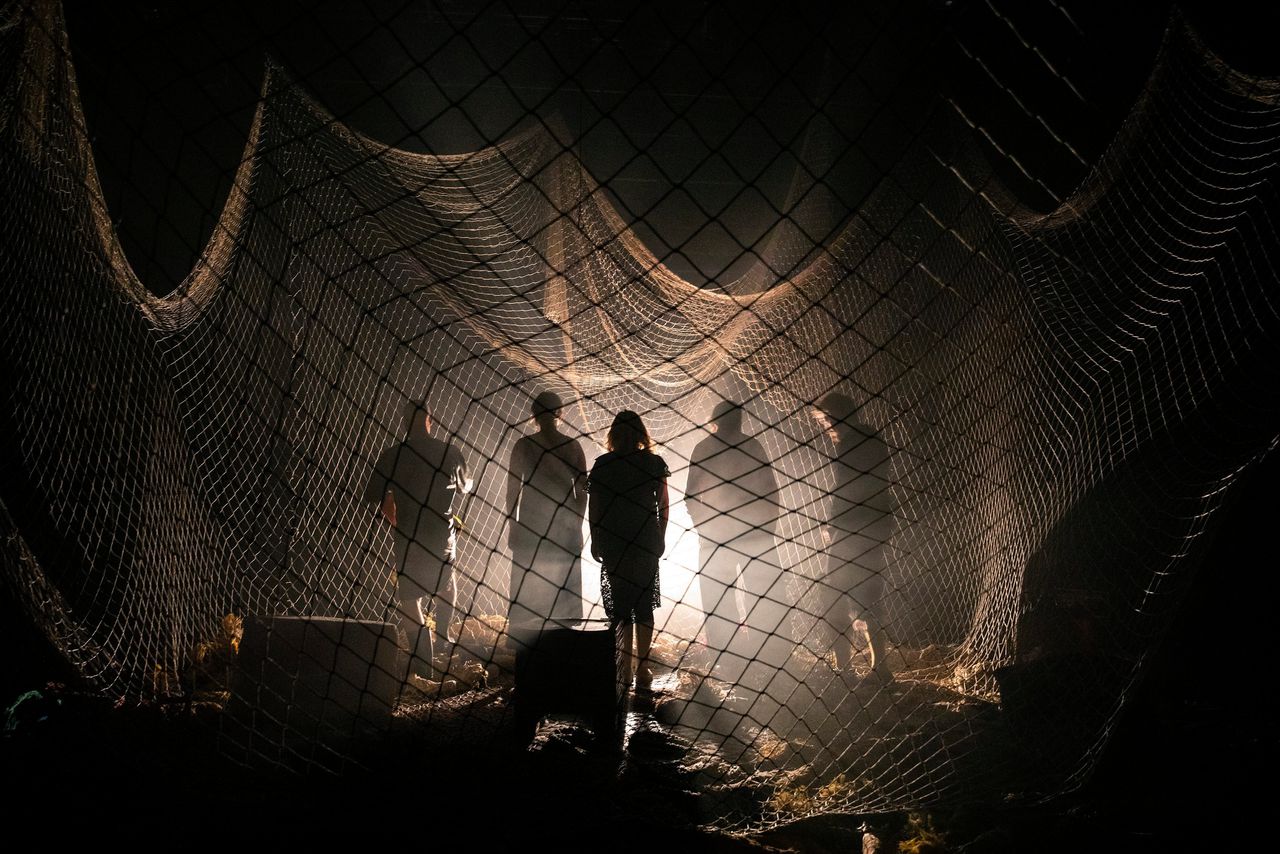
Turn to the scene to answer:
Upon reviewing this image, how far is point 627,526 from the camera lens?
246 centimetres

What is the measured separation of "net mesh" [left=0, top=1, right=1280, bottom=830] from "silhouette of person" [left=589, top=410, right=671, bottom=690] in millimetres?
342

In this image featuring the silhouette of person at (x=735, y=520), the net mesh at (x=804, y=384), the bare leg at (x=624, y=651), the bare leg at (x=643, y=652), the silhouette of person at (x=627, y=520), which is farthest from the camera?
the silhouette of person at (x=735, y=520)

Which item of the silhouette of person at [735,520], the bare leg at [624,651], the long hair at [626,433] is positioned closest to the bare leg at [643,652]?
the bare leg at [624,651]

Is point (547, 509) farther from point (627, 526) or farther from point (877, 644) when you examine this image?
point (877, 644)

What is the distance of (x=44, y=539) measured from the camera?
3156 millimetres

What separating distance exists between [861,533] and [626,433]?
89cm

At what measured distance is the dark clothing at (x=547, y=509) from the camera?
8.63 feet

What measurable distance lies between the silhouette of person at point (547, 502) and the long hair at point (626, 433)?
0.19 metres

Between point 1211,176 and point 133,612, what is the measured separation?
11.4 feet

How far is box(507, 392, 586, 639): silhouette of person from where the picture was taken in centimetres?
263

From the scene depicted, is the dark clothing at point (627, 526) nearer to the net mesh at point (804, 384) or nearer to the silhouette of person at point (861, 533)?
the net mesh at point (804, 384)

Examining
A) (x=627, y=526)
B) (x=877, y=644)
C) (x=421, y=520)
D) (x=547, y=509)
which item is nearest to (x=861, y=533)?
(x=877, y=644)

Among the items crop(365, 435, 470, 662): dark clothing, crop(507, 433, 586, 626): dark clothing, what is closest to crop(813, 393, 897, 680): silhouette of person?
crop(507, 433, 586, 626): dark clothing

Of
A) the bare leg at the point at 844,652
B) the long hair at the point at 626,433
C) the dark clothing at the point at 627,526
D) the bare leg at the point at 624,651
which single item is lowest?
the bare leg at the point at 624,651
